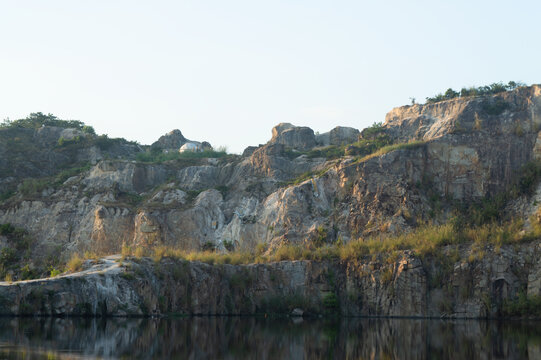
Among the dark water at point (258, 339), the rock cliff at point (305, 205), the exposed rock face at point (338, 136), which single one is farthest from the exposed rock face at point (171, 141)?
the dark water at point (258, 339)

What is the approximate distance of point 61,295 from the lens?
27.2m

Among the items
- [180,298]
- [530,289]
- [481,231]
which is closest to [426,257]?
[481,231]

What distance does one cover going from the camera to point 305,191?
43.5 m

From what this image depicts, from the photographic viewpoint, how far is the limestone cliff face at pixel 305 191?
4106cm

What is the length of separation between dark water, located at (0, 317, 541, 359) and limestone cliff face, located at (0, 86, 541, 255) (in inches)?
515

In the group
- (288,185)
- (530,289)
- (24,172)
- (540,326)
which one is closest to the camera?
(540,326)

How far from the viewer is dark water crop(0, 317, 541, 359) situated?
16953 mm

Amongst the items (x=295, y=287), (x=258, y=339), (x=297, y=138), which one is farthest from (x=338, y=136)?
(x=258, y=339)

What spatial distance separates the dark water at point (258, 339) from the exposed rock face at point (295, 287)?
1.66 m

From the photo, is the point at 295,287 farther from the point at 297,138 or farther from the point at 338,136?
the point at 338,136

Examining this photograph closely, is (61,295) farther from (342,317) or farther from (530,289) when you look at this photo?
(530,289)

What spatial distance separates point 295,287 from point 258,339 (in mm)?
13983

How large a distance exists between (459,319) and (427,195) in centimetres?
1103

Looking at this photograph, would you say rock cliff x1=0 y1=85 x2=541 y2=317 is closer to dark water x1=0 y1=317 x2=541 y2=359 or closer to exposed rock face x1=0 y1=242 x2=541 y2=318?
exposed rock face x1=0 y1=242 x2=541 y2=318
